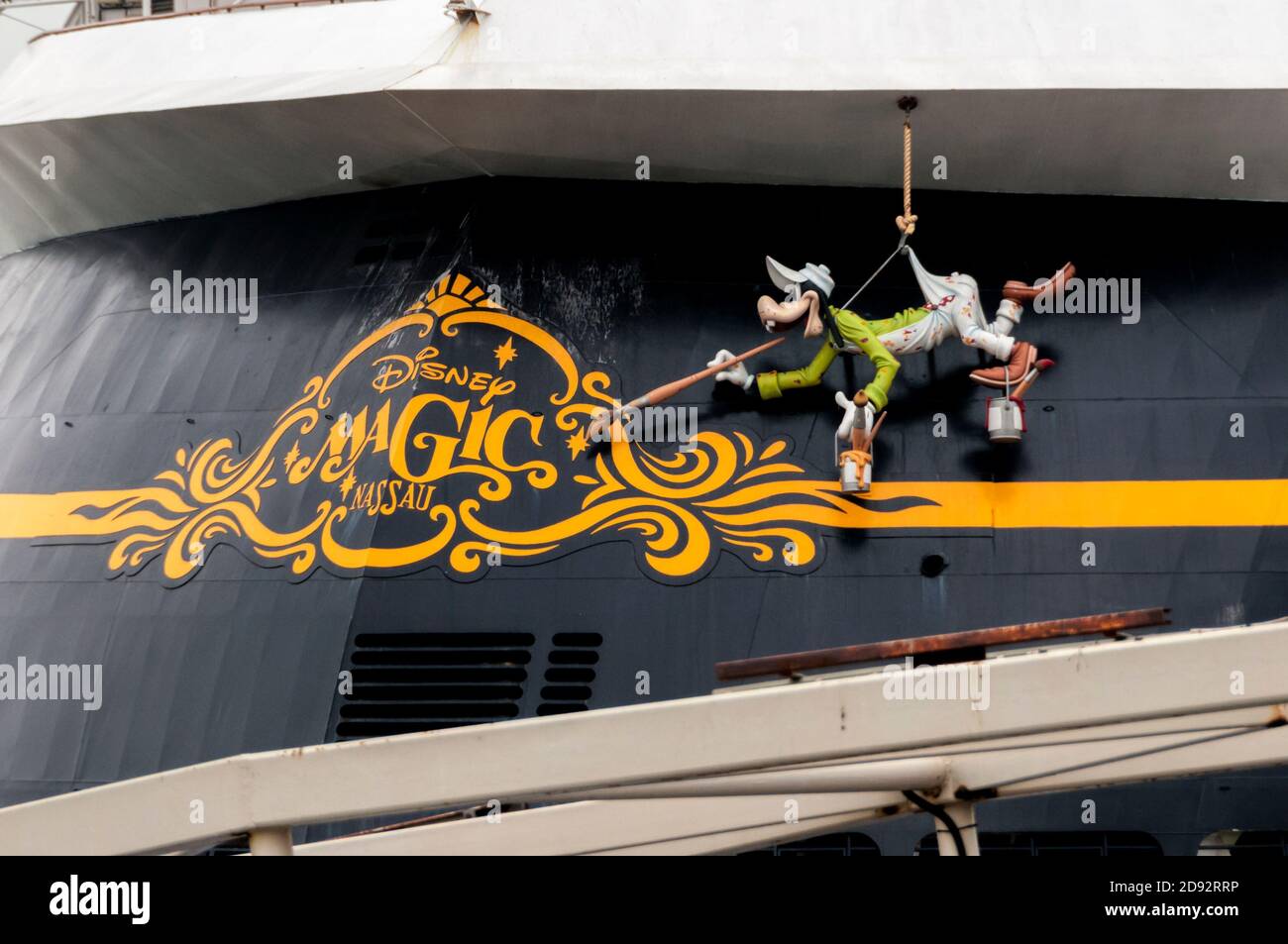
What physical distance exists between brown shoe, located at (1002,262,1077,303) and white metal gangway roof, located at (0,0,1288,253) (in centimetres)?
59

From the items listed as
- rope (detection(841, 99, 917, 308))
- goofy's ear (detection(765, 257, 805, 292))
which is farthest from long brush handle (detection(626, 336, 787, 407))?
rope (detection(841, 99, 917, 308))

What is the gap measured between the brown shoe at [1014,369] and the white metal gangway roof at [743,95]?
104cm

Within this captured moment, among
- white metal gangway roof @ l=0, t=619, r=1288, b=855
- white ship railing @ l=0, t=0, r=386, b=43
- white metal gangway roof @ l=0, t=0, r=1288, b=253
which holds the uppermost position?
white ship railing @ l=0, t=0, r=386, b=43

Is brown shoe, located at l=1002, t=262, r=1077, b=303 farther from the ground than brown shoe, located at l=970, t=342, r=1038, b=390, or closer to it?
farther from the ground

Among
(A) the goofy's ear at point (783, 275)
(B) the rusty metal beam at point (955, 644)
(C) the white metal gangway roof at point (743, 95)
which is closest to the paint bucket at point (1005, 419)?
(A) the goofy's ear at point (783, 275)

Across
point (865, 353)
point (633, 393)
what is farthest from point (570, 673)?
point (865, 353)

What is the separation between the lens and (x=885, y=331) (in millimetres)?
7797

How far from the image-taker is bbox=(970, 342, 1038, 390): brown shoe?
7668 millimetres

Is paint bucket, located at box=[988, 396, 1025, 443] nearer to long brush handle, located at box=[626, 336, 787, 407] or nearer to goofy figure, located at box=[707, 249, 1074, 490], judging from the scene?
goofy figure, located at box=[707, 249, 1074, 490]

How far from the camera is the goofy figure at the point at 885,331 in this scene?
7.67 meters

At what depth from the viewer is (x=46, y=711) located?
7906 millimetres

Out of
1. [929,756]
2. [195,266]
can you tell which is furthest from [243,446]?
[929,756]
